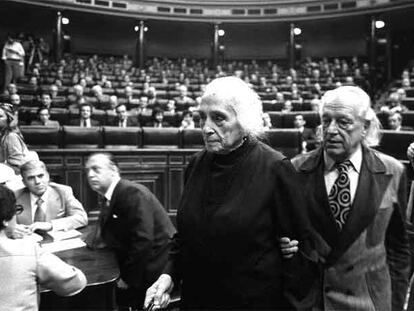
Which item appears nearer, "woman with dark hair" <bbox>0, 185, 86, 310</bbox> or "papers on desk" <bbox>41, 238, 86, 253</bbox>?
"woman with dark hair" <bbox>0, 185, 86, 310</bbox>

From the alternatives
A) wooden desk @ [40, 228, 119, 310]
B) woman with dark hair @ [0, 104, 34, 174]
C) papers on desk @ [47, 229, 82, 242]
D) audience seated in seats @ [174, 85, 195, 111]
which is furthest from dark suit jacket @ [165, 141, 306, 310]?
audience seated in seats @ [174, 85, 195, 111]

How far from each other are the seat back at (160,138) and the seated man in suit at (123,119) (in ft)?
4.28

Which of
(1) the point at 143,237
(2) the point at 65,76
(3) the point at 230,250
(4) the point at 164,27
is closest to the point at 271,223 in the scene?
(3) the point at 230,250

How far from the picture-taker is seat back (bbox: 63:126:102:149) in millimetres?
4898

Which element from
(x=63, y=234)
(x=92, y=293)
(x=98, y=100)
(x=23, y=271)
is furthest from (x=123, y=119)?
(x=23, y=271)

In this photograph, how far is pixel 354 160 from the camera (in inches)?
50.9

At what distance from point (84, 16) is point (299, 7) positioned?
21.2ft

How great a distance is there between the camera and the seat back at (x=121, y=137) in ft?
16.6

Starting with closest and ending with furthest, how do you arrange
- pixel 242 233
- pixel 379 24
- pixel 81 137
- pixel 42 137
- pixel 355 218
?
1. pixel 242 233
2. pixel 355 218
3. pixel 42 137
4. pixel 81 137
5. pixel 379 24

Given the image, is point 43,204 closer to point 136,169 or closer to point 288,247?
point 288,247

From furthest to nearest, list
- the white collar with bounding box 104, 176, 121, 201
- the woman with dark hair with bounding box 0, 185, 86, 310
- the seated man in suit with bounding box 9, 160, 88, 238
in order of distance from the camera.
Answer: the seated man in suit with bounding box 9, 160, 88, 238 < the white collar with bounding box 104, 176, 121, 201 < the woman with dark hair with bounding box 0, 185, 86, 310

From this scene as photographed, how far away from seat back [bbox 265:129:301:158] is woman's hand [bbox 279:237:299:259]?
3.93 m

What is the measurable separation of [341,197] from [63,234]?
→ 1.56 m

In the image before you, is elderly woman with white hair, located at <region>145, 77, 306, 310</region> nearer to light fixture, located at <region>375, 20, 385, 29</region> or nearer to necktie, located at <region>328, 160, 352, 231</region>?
necktie, located at <region>328, 160, 352, 231</region>
